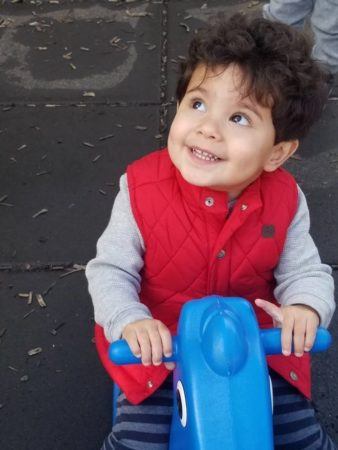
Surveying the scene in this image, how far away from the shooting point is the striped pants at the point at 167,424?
1.50m

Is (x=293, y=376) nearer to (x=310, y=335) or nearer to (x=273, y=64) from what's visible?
(x=310, y=335)

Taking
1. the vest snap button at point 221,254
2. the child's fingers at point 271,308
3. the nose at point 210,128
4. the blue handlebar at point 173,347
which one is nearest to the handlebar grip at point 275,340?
the blue handlebar at point 173,347

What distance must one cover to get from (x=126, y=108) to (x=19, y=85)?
545mm

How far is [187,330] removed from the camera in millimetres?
1203

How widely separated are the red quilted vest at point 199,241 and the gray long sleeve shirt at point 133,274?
3 centimetres

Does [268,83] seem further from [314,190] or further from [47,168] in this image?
[47,168]

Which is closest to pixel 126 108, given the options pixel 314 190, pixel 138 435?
pixel 314 190

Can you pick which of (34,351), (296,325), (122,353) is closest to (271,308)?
(296,325)

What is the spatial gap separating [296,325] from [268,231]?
0.31 metres

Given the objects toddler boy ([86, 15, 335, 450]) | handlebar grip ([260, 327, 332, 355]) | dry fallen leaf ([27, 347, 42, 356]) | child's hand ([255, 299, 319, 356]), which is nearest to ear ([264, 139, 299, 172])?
toddler boy ([86, 15, 335, 450])

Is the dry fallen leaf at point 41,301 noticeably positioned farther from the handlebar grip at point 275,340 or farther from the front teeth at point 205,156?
the handlebar grip at point 275,340

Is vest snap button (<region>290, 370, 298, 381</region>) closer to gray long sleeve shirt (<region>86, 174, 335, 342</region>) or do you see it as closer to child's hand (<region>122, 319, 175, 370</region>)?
gray long sleeve shirt (<region>86, 174, 335, 342</region>)

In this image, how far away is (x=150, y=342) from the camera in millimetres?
1258

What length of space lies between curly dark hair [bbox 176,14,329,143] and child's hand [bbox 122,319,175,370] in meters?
0.54
